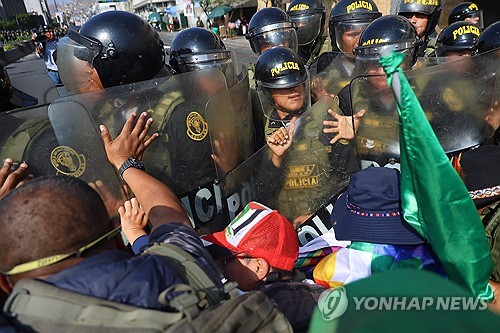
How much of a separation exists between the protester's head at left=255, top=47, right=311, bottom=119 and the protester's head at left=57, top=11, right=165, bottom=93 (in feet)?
2.74

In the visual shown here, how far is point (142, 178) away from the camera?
1661 mm

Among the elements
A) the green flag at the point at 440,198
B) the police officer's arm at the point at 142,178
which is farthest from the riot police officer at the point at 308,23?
the green flag at the point at 440,198

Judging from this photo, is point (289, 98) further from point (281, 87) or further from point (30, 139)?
point (30, 139)

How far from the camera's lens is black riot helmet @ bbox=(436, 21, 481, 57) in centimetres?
358

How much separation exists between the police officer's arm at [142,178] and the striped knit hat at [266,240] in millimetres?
239

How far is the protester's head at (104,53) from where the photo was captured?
84.3 inches

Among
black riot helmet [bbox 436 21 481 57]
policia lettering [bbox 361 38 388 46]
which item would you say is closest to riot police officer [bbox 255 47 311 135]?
policia lettering [bbox 361 38 388 46]

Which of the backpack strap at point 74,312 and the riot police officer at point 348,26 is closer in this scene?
the backpack strap at point 74,312

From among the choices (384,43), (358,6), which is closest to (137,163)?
(384,43)

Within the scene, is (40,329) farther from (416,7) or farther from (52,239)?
(416,7)

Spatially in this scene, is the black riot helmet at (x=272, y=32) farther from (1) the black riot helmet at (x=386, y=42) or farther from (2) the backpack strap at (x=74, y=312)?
(2) the backpack strap at (x=74, y=312)

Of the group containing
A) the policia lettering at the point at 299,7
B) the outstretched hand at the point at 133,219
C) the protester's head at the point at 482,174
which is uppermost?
the policia lettering at the point at 299,7

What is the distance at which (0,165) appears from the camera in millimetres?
1548

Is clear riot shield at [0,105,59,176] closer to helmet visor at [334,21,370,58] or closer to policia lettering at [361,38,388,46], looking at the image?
policia lettering at [361,38,388,46]
